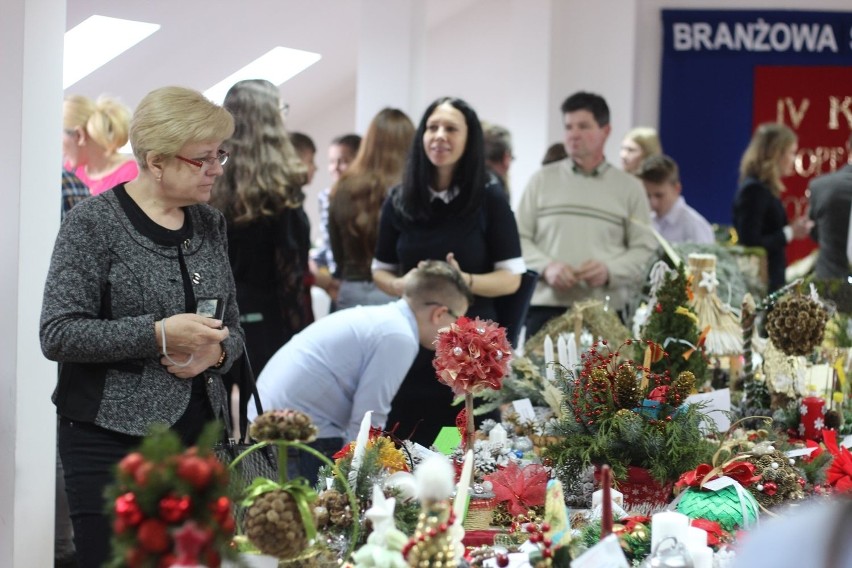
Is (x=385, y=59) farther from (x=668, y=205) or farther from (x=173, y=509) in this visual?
(x=173, y=509)

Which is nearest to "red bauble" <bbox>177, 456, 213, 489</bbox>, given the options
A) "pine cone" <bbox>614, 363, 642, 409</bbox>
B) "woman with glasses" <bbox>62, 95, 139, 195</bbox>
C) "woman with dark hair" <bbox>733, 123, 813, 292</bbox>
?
"pine cone" <bbox>614, 363, 642, 409</bbox>

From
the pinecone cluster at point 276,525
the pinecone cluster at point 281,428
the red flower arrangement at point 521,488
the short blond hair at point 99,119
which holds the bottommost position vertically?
the red flower arrangement at point 521,488

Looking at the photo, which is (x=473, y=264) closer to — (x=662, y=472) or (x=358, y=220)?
(x=358, y=220)

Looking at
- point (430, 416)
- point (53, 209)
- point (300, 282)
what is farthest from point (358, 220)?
point (53, 209)

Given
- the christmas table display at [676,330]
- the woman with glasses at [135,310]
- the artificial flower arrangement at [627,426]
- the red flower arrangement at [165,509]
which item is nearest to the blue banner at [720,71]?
the christmas table display at [676,330]

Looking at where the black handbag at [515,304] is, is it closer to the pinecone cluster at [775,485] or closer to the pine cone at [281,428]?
the pinecone cluster at [775,485]

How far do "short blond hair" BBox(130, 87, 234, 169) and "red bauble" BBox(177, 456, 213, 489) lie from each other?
47.7 inches

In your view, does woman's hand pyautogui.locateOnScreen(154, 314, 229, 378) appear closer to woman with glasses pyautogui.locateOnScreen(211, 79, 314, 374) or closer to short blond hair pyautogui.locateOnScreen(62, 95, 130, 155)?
woman with glasses pyautogui.locateOnScreen(211, 79, 314, 374)

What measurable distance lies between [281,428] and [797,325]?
1.86 m

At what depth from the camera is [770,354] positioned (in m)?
3.40

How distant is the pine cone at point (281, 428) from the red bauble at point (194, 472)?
0.35 metres

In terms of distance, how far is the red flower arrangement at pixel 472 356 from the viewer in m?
2.56

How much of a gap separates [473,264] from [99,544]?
1821 millimetres

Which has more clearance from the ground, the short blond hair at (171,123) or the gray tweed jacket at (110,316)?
the short blond hair at (171,123)
